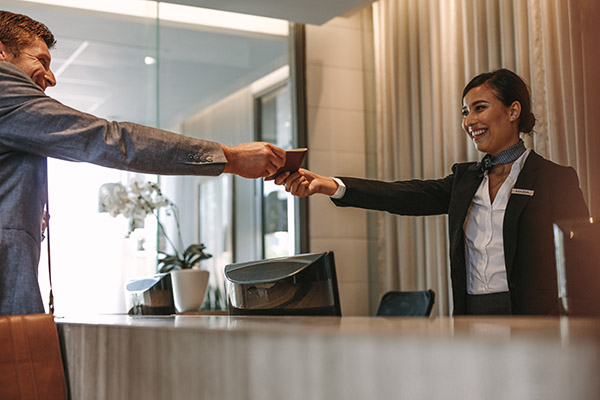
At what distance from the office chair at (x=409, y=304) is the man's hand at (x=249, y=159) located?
1669 mm

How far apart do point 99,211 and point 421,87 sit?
6.84ft

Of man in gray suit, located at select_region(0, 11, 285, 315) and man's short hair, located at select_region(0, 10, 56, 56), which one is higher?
man's short hair, located at select_region(0, 10, 56, 56)

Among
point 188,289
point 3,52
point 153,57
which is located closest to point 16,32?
point 3,52

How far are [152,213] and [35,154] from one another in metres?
2.33

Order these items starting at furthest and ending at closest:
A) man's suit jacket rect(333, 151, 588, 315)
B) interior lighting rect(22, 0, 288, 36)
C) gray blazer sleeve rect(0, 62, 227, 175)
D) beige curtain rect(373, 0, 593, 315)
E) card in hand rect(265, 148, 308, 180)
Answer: interior lighting rect(22, 0, 288, 36) → beige curtain rect(373, 0, 593, 315) → man's suit jacket rect(333, 151, 588, 315) → card in hand rect(265, 148, 308, 180) → gray blazer sleeve rect(0, 62, 227, 175)

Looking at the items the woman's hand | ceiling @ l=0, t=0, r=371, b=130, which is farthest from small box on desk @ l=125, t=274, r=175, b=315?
ceiling @ l=0, t=0, r=371, b=130

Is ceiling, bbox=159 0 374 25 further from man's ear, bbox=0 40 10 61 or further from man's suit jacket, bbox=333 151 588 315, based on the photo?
man's ear, bbox=0 40 10 61

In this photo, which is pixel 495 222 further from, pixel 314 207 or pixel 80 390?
pixel 314 207

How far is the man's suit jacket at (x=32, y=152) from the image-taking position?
1255 mm

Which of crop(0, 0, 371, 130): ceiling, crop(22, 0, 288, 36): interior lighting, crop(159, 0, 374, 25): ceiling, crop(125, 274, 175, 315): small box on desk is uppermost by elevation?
crop(22, 0, 288, 36): interior lighting

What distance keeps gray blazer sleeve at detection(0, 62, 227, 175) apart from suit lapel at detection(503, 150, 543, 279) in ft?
4.15

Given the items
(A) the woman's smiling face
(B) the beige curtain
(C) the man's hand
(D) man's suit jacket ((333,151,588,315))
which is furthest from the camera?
(B) the beige curtain

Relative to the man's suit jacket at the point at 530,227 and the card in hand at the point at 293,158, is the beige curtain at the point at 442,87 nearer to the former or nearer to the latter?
the man's suit jacket at the point at 530,227

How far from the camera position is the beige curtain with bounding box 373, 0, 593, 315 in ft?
10.3
